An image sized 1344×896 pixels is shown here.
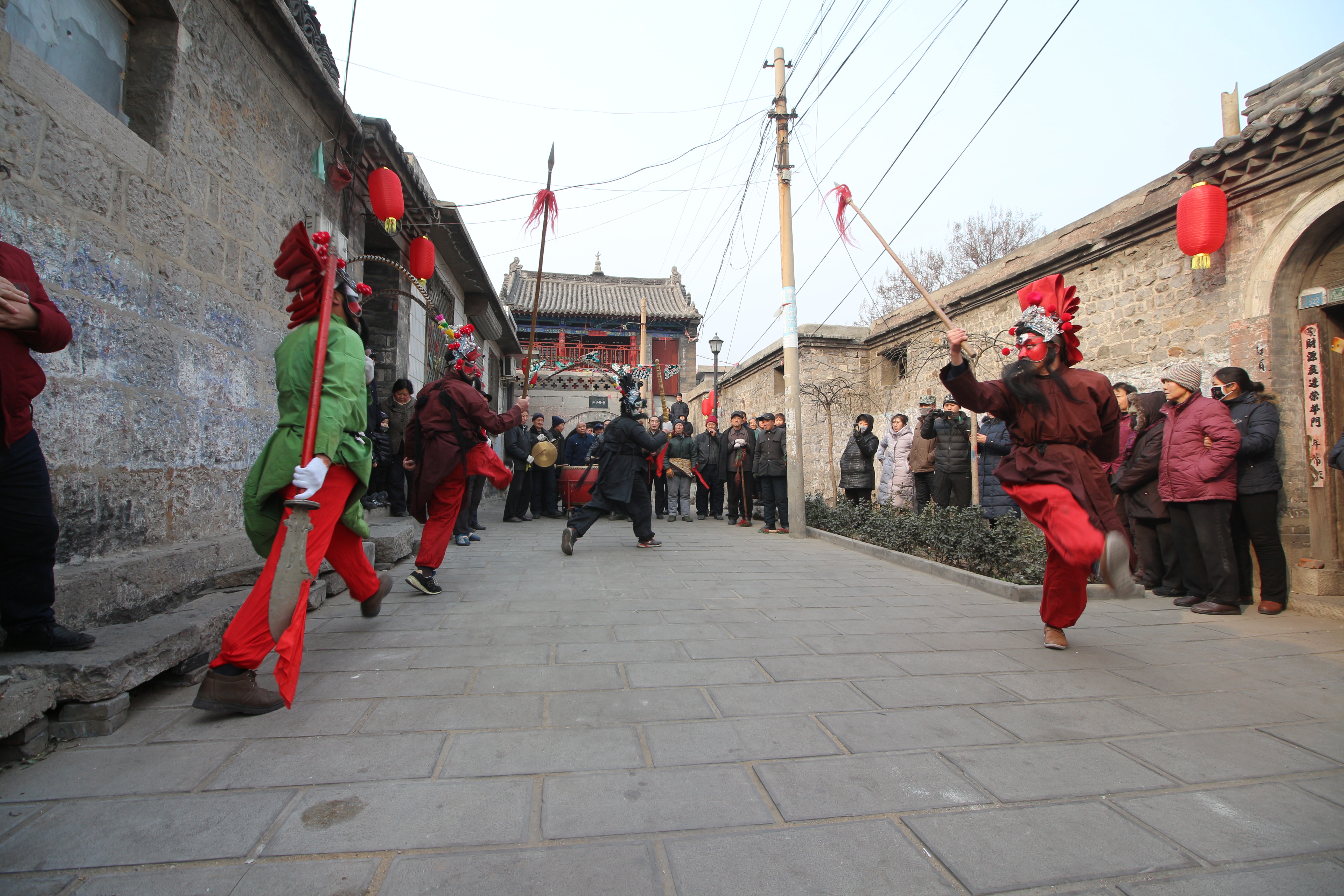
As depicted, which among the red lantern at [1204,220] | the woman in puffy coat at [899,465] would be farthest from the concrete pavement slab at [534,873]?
the woman in puffy coat at [899,465]

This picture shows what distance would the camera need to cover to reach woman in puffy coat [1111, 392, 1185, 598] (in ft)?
16.8

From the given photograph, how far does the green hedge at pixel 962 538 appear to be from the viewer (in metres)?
5.33

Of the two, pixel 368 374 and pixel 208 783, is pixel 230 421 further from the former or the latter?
pixel 208 783

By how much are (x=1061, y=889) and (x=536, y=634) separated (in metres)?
2.61

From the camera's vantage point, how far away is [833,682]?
2.86 meters

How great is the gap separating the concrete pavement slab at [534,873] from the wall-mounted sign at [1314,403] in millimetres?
5814

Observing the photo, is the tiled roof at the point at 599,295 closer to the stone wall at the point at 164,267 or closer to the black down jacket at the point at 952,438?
the black down jacket at the point at 952,438

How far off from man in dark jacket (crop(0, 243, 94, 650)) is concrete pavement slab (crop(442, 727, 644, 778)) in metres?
1.51

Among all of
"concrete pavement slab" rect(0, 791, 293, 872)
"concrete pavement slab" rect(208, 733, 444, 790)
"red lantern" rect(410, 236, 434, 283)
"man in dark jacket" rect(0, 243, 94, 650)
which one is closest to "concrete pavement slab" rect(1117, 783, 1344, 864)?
"concrete pavement slab" rect(208, 733, 444, 790)

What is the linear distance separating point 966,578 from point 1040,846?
3794 mm

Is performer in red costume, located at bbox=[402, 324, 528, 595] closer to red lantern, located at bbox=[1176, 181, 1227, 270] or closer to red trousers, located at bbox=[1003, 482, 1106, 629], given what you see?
red trousers, located at bbox=[1003, 482, 1106, 629]

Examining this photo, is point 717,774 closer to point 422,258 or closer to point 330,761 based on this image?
point 330,761

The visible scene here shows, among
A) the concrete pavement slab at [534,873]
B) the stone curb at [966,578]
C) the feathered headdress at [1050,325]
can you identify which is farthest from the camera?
the stone curb at [966,578]

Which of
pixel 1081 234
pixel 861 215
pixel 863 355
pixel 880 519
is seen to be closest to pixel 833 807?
pixel 861 215
